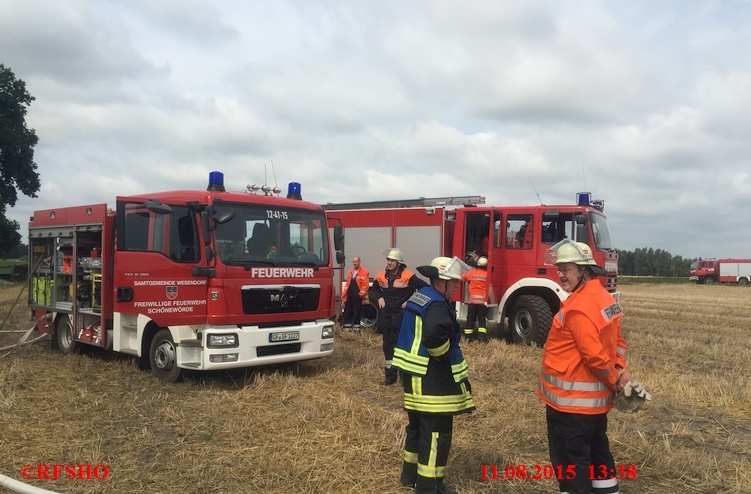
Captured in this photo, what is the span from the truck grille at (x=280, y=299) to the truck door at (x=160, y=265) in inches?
19.6

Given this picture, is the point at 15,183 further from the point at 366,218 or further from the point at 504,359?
the point at 504,359

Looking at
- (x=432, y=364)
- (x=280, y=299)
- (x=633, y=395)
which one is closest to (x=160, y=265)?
(x=280, y=299)

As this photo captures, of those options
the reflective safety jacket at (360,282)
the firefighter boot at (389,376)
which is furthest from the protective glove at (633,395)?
the reflective safety jacket at (360,282)

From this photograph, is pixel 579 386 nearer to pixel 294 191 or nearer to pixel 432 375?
pixel 432 375

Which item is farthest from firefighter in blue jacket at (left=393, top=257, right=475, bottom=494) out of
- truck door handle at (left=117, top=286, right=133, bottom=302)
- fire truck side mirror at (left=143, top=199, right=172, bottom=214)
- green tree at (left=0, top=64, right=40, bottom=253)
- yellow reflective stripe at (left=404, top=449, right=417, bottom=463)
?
green tree at (left=0, top=64, right=40, bottom=253)

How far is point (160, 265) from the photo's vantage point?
21.4 feet

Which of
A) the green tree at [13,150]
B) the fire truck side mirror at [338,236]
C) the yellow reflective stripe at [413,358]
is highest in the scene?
the green tree at [13,150]

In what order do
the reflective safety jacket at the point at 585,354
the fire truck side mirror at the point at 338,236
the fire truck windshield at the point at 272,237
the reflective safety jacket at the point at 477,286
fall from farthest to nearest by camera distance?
the reflective safety jacket at the point at 477,286, the fire truck side mirror at the point at 338,236, the fire truck windshield at the point at 272,237, the reflective safety jacket at the point at 585,354

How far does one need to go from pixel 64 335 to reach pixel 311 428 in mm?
5655

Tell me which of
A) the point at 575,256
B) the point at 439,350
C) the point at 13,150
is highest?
the point at 13,150

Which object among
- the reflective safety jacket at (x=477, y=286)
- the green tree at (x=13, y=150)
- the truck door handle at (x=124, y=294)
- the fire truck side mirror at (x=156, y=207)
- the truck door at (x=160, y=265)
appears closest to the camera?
the fire truck side mirror at (x=156, y=207)

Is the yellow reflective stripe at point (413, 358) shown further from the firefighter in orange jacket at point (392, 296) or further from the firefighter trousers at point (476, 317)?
the firefighter trousers at point (476, 317)

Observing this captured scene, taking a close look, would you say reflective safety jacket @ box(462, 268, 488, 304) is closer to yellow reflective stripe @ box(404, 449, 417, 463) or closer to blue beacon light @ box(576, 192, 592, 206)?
blue beacon light @ box(576, 192, 592, 206)

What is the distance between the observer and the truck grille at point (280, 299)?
6551 mm
